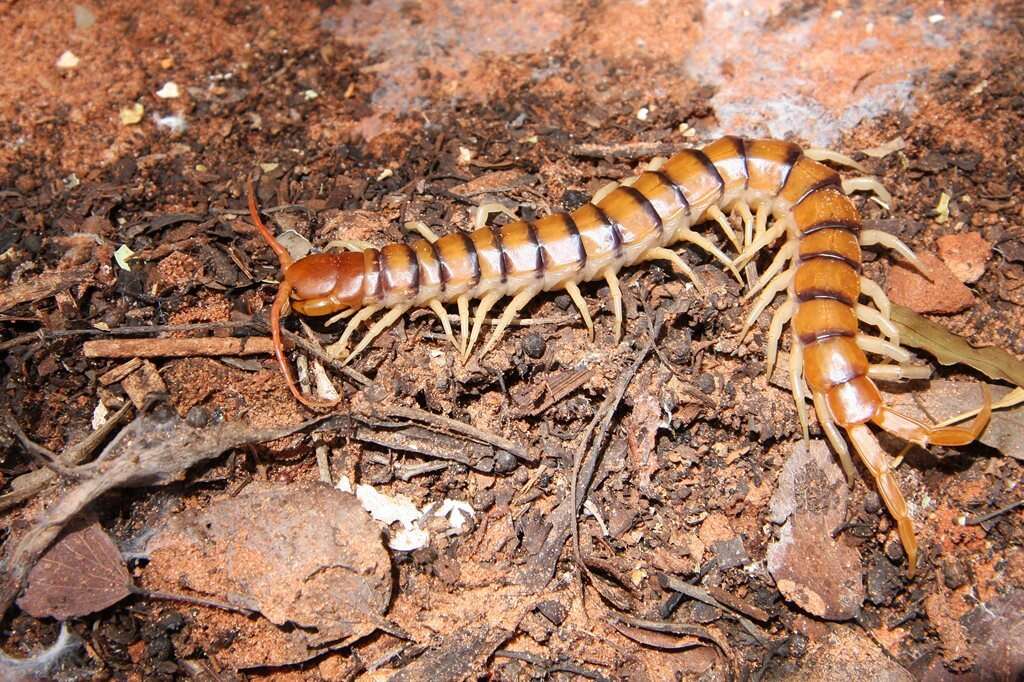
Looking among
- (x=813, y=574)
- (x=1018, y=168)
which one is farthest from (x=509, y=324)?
(x=1018, y=168)

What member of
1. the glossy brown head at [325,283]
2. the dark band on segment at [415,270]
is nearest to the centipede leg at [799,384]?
the dark band on segment at [415,270]

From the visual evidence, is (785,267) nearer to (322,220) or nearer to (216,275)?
(322,220)

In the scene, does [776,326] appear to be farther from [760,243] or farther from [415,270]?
[415,270]

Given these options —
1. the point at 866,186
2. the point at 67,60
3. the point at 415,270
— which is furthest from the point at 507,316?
the point at 67,60

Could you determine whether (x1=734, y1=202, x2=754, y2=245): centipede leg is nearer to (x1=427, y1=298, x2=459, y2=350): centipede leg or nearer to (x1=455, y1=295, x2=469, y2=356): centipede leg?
(x1=455, y1=295, x2=469, y2=356): centipede leg

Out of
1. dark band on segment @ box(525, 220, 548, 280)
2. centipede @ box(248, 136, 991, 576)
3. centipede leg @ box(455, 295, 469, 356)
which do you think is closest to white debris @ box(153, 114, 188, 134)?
centipede @ box(248, 136, 991, 576)

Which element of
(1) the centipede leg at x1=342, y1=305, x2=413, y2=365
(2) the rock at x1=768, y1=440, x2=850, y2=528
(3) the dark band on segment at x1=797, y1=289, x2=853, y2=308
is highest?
(1) the centipede leg at x1=342, y1=305, x2=413, y2=365
